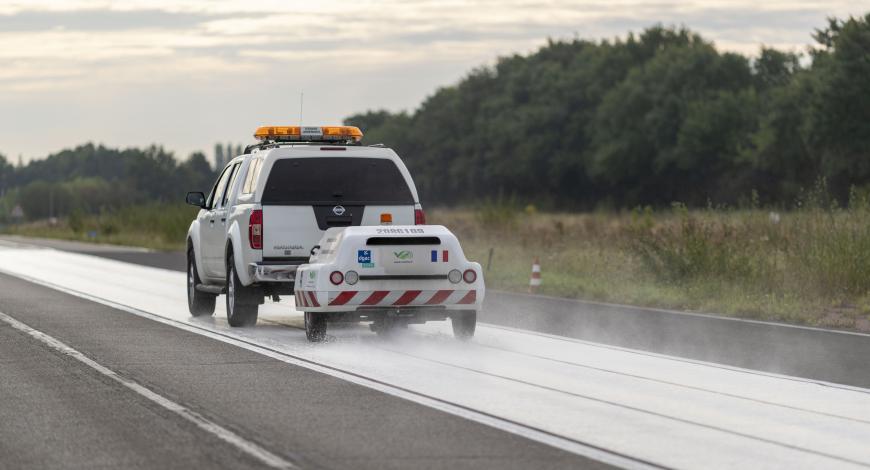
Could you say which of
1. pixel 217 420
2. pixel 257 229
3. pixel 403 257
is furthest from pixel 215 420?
pixel 257 229

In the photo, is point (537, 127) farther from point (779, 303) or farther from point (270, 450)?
point (270, 450)

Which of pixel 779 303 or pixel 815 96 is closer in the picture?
pixel 779 303

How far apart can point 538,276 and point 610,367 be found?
12.4 m

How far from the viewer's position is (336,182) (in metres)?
17.2

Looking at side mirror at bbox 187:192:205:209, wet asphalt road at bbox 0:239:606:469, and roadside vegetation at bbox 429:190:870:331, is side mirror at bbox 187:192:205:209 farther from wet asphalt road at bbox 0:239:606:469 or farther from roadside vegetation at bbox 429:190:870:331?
roadside vegetation at bbox 429:190:870:331

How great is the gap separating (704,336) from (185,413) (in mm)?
8239

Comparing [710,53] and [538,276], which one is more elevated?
[710,53]

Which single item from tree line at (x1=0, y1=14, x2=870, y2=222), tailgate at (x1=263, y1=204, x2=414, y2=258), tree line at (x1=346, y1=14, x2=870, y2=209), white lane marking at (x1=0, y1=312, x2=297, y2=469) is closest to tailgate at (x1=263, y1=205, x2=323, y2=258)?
tailgate at (x1=263, y1=204, x2=414, y2=258)

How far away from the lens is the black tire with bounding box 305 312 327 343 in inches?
602

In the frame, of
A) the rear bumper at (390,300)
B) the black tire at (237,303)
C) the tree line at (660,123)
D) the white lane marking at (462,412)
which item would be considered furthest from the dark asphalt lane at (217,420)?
the tree line at (660,123)

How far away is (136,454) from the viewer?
335 inches

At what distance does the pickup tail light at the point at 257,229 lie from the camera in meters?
16.7

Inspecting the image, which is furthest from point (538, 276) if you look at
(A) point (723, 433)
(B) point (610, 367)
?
(A) point (723, 433)

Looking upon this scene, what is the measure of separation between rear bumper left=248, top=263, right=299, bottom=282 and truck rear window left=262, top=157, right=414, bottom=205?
0.78 metres
